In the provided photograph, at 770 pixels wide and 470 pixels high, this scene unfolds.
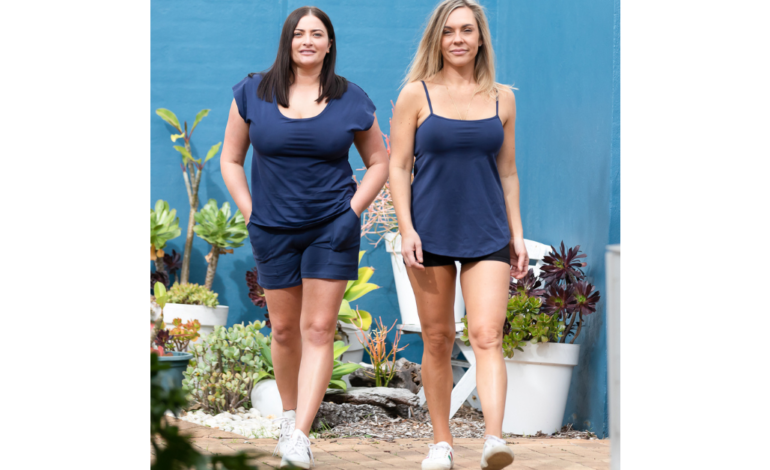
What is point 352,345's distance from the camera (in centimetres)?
504

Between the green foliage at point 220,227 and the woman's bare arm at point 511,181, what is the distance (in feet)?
8.16

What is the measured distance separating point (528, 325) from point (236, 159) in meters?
1.68

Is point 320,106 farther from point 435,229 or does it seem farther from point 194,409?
point 194,409

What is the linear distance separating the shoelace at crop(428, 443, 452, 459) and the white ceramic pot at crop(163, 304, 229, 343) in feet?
7.73

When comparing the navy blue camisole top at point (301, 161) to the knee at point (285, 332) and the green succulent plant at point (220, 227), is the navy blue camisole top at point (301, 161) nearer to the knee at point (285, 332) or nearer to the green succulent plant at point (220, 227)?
the knee at point (285, 332)

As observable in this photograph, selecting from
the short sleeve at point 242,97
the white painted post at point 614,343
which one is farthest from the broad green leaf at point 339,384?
the white painted post at point 614,343

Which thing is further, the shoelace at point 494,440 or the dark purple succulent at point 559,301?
the dark purple succulent at point 559,301

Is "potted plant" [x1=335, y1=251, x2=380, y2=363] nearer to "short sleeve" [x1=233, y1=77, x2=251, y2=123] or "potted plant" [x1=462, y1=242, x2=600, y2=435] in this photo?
"potted plant" [x1=462, y1=242, x2=600, y2=435]

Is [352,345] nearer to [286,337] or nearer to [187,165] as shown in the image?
[187,165]

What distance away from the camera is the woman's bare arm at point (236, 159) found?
3.11 metres

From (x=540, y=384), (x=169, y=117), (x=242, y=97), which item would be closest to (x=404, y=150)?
(x=242, y=97)

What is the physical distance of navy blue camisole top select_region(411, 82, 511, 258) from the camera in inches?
111

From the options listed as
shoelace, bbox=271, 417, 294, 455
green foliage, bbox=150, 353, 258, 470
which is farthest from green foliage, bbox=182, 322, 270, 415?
green foliage, bbox=150, 353, 258, 470
